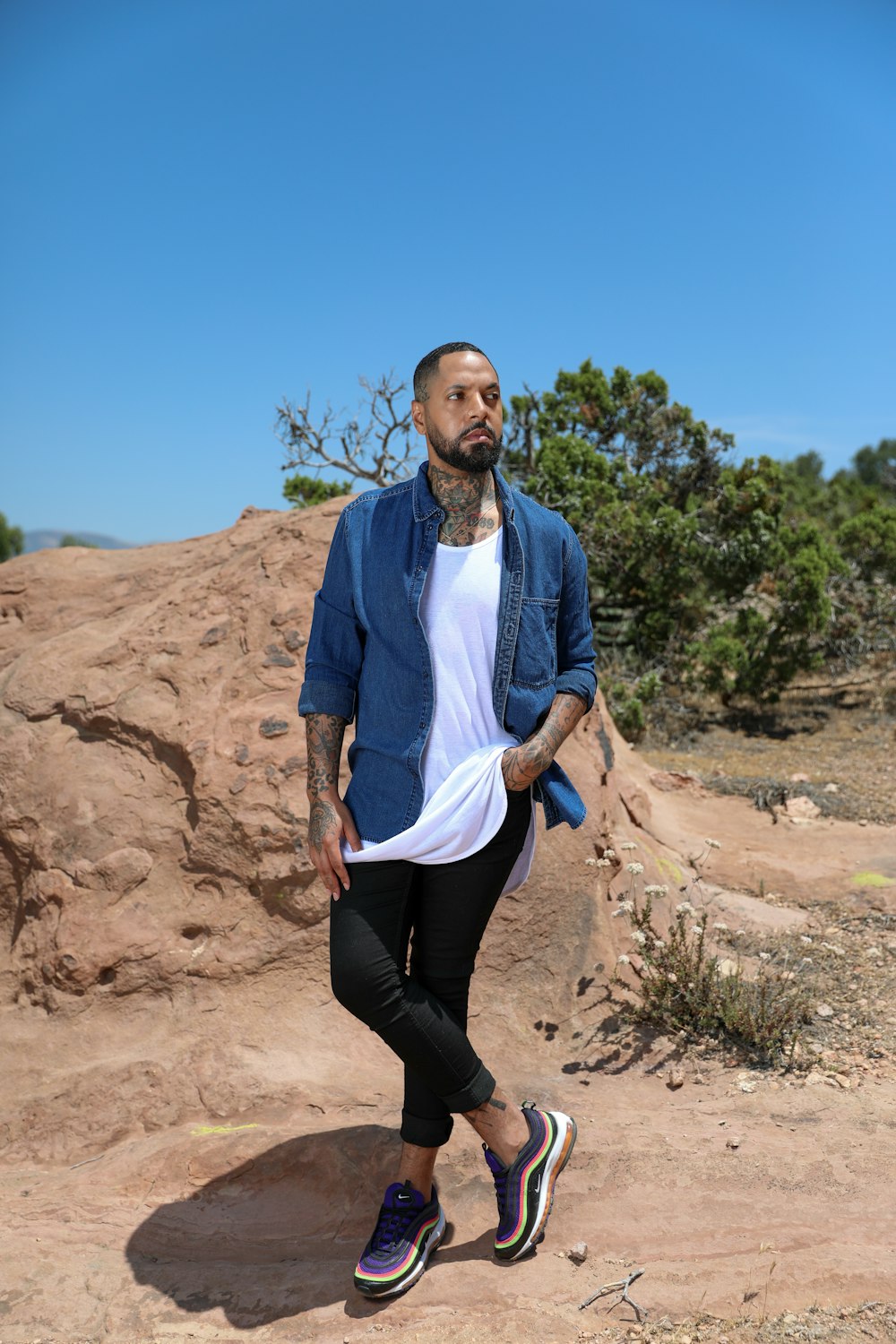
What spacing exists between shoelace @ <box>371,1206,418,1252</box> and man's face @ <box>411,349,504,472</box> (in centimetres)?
170

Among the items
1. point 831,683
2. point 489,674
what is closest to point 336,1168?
A: point 489,674

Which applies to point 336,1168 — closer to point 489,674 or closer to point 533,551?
point 489,674

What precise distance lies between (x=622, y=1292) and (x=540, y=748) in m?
1.19

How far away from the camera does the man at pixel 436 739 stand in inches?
87.7

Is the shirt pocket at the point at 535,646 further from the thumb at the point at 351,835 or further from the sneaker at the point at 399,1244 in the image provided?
the sneaker at the point at 399,1244

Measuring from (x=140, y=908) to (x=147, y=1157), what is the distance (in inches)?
33.9

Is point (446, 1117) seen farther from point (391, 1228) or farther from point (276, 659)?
point (276, 659)

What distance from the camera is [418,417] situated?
7.75 feet

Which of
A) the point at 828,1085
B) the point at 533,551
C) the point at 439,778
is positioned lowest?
the point at 828,1085

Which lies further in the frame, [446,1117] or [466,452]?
[446,1117]

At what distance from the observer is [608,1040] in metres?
3.51

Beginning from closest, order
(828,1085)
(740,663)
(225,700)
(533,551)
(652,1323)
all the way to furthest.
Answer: (652,1323)
(533,551)
(828,1085)
(225,700)
(740,663)

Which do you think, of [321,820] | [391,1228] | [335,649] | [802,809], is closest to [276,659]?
[335,649]

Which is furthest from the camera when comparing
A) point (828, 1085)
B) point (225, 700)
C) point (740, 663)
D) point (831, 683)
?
point (831, 683)
